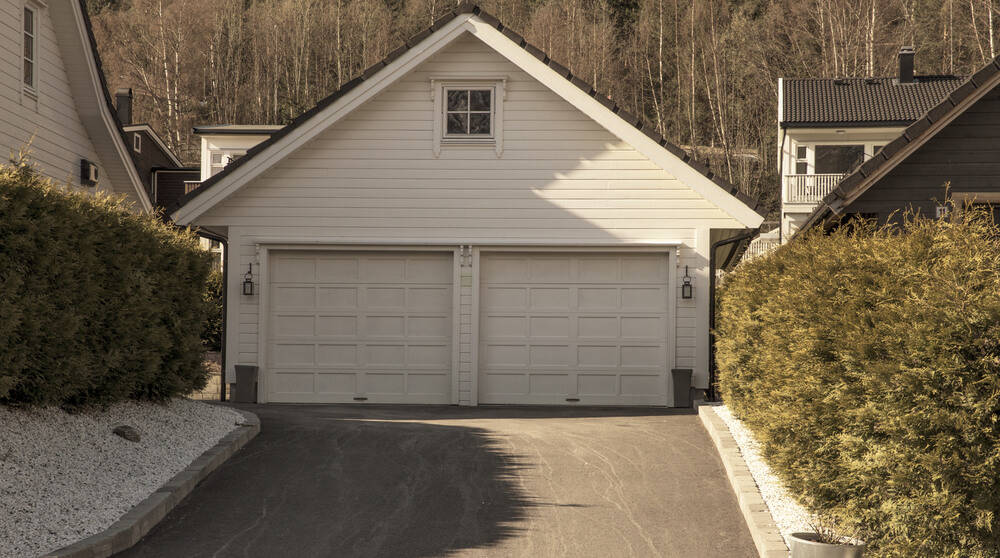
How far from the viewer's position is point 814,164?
36.3 m

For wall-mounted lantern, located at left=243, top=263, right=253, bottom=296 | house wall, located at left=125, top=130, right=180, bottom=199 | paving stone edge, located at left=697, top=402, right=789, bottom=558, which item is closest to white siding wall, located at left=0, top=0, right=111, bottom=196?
wall-mounted lantern, located at left=243, top=263, right=253, bottom=296

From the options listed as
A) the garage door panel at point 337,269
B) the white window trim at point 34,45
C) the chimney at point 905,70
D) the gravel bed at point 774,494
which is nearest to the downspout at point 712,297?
the gravel bed at point 774,494

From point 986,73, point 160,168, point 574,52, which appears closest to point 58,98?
point 986,73

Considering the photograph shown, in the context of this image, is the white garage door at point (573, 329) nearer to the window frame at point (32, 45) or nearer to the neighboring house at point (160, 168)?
the window frame at point (32, 45)

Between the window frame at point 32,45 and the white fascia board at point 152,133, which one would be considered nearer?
the window frame at point 32,45

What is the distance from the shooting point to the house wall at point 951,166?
605 inches

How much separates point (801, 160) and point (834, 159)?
1126 millimetres

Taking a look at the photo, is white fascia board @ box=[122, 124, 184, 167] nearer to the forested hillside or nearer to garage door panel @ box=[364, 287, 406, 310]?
the forested hillside

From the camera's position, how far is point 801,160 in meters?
36.6

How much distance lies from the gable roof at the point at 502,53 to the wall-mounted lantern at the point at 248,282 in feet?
3.85

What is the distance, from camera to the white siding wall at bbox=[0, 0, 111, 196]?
1409 centimetres

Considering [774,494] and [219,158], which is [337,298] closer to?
[774,494]

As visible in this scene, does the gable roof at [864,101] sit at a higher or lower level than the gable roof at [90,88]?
higher

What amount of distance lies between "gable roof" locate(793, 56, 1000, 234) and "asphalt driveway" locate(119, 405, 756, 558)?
472 cm
